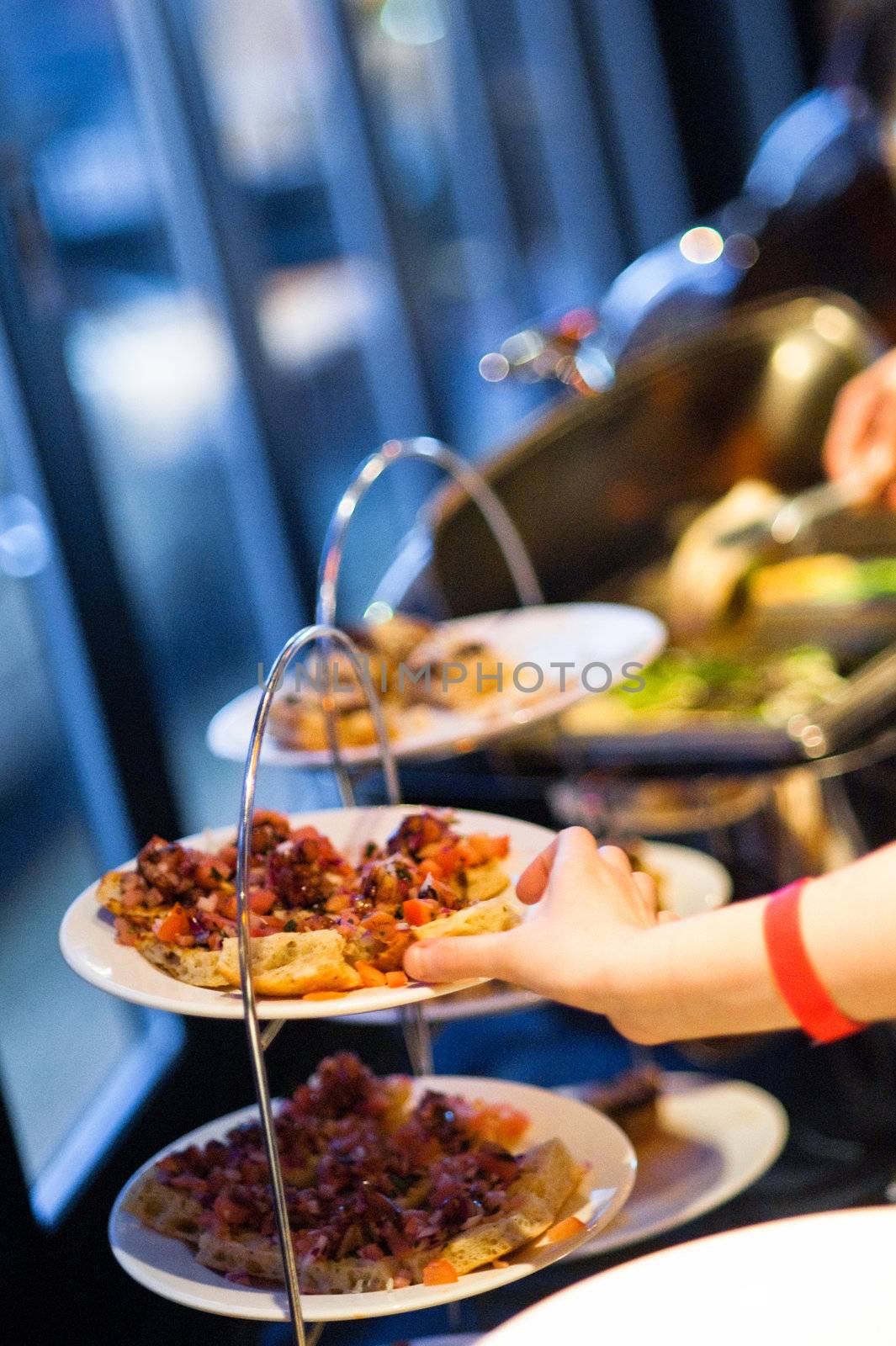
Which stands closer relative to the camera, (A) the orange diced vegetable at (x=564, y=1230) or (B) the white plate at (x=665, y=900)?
(A) the orange diced vegetable at (x=564, y=1230)

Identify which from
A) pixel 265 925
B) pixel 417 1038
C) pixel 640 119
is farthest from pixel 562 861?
pixel 640 119

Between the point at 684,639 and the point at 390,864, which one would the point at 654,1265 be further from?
the point at 684,639

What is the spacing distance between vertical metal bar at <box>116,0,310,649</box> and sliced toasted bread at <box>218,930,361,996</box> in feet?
8.04

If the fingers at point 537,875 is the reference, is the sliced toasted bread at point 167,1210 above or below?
below

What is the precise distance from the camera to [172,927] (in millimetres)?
1123

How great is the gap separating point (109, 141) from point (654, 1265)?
303 centimetres

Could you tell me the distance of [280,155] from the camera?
3.93 meters

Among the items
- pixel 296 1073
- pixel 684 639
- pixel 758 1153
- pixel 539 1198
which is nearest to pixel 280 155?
pixel 684 639

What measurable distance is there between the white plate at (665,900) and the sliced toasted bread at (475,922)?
592 millimetres

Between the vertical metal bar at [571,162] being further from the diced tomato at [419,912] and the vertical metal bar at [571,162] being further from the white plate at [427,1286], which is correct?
the diced tomato at [419,912]

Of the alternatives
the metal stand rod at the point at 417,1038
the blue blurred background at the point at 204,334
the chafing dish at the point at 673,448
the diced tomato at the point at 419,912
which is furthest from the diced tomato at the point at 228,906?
the chafing dish at the point at 673,448

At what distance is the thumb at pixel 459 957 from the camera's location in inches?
39.0

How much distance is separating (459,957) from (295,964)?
0.14 m

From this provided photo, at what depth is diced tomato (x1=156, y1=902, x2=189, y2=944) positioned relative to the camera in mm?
1118
